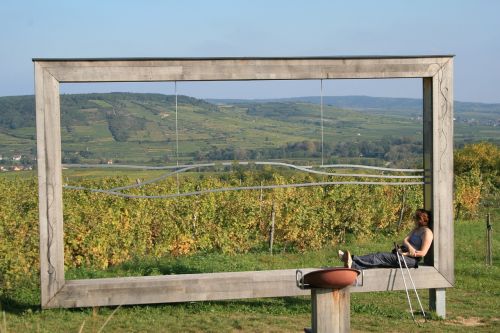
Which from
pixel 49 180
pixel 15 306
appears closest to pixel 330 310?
pixel 49 180

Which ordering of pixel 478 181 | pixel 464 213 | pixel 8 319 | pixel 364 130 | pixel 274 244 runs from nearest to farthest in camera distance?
pixel 8 319, pixel 274 244, pixel 464 213, pixel 478 181, pixel 364 130

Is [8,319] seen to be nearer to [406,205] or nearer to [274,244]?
[274,244]

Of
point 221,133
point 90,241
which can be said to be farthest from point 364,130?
point 90,241

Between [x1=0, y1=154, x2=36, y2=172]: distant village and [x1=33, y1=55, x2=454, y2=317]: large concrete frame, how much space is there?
39.8ft

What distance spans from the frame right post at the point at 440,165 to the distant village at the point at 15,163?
13127 millimetres

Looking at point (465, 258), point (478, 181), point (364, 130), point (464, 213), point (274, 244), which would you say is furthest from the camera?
point (364, 130)

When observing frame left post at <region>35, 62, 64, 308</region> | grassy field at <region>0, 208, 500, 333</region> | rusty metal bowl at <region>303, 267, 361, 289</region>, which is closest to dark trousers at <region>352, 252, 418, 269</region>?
grassy field at <region>0, 208, 500, 333</region>

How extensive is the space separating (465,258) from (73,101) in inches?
374

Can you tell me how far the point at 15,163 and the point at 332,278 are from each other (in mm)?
16542

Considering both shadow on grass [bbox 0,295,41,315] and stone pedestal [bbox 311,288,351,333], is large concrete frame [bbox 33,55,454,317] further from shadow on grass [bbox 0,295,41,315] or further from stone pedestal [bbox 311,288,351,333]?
stone pedestal [bbox 311,288,351,333]

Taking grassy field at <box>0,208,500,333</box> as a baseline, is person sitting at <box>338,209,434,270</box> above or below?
above

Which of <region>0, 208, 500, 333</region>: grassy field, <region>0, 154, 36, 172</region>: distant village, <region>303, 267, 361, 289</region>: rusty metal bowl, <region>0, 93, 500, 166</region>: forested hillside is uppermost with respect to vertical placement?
<region>0, 93, 500, 166</region>: forested hillside

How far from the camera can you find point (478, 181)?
21.3m

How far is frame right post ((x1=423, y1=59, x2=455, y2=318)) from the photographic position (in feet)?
24.2
